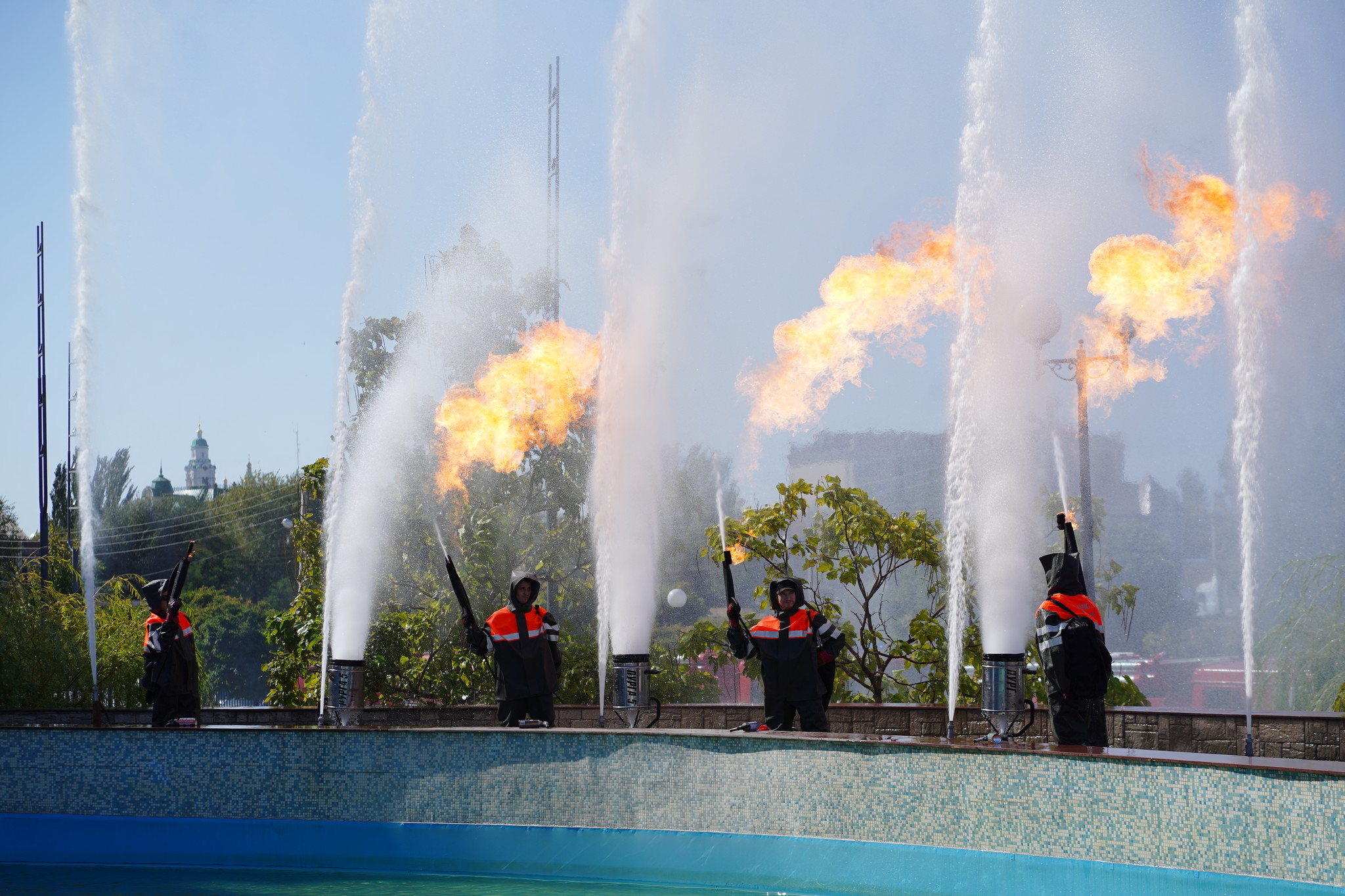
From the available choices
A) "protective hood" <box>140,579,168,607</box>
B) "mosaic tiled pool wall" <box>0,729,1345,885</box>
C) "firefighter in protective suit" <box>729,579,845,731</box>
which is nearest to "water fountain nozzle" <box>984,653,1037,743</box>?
"mosaic tiled pool wall" <box>0,729,1345,885</box>

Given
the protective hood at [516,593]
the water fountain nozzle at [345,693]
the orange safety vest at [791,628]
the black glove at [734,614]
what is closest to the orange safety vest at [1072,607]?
the orange safety vest at [791,628]

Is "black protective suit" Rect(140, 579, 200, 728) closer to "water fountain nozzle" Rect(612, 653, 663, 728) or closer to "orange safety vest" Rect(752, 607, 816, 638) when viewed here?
"water fountain nozzle" Rect(612, 653, 663, 728)

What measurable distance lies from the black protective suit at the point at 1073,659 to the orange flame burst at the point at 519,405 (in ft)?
34.7

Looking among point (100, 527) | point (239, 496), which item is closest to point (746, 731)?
point (100, 527)

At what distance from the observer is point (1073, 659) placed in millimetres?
8469

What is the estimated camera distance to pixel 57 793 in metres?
9.80

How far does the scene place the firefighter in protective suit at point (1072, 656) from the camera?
8.48m

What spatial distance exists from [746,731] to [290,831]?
11.4ft

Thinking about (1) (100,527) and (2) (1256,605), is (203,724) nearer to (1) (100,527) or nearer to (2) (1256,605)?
(2) (1256,605)

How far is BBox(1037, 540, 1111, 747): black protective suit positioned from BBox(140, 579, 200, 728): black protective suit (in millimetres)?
6906

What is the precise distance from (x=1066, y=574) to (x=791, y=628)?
2087 millimetres

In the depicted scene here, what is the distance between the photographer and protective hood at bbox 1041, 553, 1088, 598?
28.7 feet

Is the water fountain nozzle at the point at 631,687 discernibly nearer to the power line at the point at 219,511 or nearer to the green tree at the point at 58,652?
the green tree at the point at 58,652

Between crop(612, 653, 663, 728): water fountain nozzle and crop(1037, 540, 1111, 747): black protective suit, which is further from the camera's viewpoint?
crop(612, 653, 663, 728): water fountain nozzle
